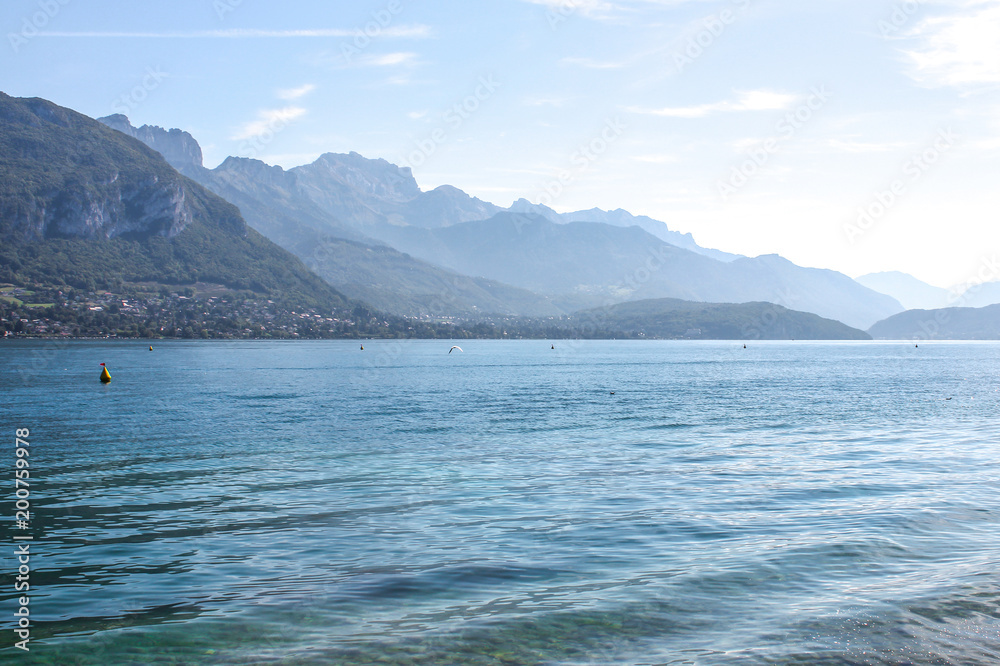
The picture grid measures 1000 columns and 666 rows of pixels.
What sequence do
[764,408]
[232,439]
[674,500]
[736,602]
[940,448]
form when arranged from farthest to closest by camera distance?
[764,408] → [232,439] → [940,448] → [674,500] → [736,602]

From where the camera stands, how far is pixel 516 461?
1373 inches

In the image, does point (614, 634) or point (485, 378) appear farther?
point (485, 378)

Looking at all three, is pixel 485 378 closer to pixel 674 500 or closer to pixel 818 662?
pixel 674 500

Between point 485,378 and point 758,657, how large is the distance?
304 ft

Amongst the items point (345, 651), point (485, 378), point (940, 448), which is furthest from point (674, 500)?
point (485, 378)

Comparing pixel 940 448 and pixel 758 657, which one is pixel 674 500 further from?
pixel 940 448

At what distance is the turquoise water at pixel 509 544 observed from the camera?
1357 centimetres

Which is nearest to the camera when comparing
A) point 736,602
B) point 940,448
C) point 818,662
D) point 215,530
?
point 818,662

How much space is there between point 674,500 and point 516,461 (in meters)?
10.7

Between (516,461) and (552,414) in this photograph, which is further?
(552,414)

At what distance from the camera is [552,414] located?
189 ft

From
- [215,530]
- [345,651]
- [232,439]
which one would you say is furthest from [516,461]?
[345,651]

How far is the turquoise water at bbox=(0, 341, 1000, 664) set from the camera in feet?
44.5

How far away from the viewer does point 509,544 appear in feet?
65.7
